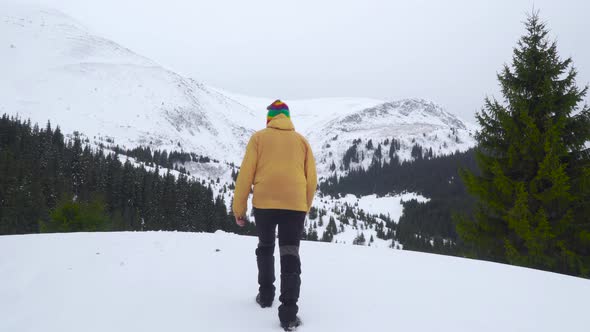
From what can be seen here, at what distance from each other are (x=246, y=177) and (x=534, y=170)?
11.1 metres

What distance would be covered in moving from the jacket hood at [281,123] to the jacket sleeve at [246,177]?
0.92 ft

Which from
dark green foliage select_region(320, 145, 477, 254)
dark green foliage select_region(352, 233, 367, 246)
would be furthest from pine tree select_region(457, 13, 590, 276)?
dark green foliage select_region(352, 233, 367, 246)

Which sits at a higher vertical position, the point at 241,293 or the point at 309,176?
the point at 309,176

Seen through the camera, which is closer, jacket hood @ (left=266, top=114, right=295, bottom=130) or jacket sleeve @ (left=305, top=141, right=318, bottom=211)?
jacket hood @ (left=266, top=114, right=295, bottom=130)

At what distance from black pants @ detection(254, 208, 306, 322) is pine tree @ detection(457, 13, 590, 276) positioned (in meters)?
9.40

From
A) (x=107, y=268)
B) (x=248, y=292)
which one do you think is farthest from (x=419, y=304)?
(x=107, y=268)

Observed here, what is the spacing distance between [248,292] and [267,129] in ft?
7.88

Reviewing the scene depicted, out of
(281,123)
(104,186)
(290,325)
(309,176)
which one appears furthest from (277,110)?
(104,186)

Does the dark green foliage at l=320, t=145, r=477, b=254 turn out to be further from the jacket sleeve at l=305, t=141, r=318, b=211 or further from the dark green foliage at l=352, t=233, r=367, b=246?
the jacket sleeve at l=305, t=141, r=318, b=211

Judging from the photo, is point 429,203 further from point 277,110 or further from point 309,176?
point 277,110

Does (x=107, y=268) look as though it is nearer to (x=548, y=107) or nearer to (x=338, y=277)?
(x=338, y=277)

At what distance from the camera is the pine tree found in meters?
10.4

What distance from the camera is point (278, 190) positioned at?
159 inches

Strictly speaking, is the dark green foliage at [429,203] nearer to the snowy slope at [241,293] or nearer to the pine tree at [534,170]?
the pine tree at [534,170]
